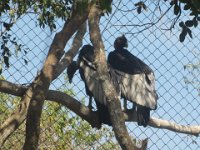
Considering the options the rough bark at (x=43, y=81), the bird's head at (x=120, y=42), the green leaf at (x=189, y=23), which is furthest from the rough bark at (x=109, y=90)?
the bird's head at (x=120, y=42)

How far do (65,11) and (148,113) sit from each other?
2.61 ft

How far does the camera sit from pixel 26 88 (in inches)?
89.4

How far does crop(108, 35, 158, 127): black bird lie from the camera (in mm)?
2965

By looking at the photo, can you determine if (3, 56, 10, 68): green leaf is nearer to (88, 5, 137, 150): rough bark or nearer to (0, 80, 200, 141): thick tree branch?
(0, 80, 200, 141): thick tree branch

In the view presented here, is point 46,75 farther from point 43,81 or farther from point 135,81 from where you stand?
point 135,81

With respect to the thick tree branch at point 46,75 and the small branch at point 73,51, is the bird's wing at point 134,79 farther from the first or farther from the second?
the thick tree branch at point 46,75

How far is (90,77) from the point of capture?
9.53 ft

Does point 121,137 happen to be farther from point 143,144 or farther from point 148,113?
point 148,113

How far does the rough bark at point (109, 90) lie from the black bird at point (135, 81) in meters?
1.08

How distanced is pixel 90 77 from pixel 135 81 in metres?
0.33

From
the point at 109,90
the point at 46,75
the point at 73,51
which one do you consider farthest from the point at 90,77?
the point at 109,90

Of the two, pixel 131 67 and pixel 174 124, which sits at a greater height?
pixel 131 67

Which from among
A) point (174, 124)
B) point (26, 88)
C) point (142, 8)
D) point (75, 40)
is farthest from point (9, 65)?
point (174, 124)

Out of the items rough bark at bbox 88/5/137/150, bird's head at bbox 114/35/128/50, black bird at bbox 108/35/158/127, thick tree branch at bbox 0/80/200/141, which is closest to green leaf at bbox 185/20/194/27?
rough bark at bbox 88/5/137/150
